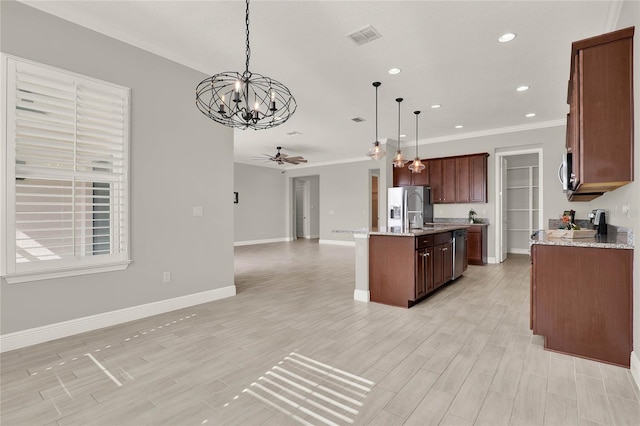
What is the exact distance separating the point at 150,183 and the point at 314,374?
267 centimetres

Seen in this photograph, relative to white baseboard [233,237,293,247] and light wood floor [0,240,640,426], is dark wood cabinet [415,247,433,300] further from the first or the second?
white baseboard [233,237,293,247]

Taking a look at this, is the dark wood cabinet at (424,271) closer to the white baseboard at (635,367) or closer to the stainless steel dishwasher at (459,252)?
the stainless steel dishwasher at (459,252)

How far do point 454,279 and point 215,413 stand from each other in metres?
4.40

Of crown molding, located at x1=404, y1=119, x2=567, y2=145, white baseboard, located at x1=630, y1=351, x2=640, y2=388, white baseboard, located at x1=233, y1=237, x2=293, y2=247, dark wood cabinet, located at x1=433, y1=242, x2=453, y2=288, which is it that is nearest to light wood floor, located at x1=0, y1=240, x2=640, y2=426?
white baseboard, located at x1=630, y1=351, x2=640, y2=388

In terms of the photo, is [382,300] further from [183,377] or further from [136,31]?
[136,31]

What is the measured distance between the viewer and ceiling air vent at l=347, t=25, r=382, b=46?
124 inches

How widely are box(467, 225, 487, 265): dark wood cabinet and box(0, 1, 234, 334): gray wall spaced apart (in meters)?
5.11

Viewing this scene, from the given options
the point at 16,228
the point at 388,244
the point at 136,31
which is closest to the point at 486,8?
the point at 388,244

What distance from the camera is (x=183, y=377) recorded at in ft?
7.17

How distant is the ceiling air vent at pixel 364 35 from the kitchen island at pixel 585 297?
2.48m

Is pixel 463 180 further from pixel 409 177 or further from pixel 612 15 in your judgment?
pixel 612 15

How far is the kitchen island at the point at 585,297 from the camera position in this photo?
2307mm

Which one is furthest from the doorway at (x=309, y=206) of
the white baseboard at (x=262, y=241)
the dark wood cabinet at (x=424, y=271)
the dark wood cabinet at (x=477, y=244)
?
the dark wood cabinet at (x=424, y=271)

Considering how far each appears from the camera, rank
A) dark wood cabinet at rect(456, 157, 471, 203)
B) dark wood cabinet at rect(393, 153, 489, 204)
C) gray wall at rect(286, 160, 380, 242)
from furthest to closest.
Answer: gray wall at rect(286, 160, 380, 242), dark wood cabinet at rect(456, 157, 471, 203), dark wood cabinet at rect(393, 153, 489, 204)
